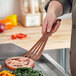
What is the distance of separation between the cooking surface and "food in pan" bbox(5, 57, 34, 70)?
0.03m

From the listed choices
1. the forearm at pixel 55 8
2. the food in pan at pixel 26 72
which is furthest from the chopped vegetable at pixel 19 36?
the forearm at pixel 55 8

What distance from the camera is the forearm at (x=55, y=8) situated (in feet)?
3.30

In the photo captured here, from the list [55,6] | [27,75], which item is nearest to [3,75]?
[27,75]

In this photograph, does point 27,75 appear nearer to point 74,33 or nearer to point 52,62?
point 52,62

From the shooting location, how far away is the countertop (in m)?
1.78

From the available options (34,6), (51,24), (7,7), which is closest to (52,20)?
(51,24)

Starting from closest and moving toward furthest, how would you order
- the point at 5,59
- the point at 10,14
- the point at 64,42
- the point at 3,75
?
the point at 3,75 → the point at 5,59 → the point at 64,42 → the point at 10,14

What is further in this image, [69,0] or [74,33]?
[69,0]

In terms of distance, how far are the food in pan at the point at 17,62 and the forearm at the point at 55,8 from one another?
0.37m

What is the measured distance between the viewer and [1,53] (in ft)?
4.67

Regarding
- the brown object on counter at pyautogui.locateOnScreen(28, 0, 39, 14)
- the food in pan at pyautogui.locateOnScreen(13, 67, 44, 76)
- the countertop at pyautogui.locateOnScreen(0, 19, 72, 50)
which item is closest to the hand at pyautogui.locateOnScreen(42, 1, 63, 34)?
the food in pan at pyautogui.locateOnScreen(13, 67, 44, 76)

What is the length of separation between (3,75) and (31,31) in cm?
114

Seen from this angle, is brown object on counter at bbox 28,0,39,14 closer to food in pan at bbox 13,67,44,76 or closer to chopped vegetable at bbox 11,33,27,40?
chopped vegetable at bbox 11,33,27,40

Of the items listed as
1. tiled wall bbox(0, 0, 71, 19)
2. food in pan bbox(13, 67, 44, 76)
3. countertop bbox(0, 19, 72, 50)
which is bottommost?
food in pan bbox(13, 67, 44, 76)
